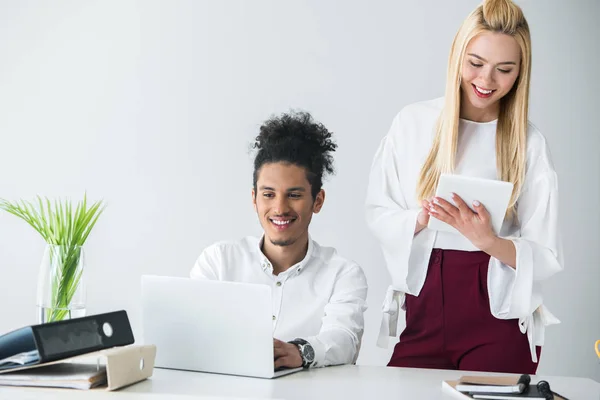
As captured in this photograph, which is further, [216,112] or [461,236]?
[216,112]

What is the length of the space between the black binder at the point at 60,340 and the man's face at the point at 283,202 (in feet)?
2.61

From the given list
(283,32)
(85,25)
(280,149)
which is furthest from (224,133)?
(280,149)

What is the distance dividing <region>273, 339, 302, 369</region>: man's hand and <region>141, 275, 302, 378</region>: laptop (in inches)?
1.1

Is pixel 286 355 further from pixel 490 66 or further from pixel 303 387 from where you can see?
pixel 490 66

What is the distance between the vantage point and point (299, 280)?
7.59 ft

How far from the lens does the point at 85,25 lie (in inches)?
142

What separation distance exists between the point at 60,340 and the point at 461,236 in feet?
3.89

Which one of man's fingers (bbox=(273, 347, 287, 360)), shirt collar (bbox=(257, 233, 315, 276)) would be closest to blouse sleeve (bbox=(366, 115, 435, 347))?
shirt collar (bbox=(257, 233, 315, 276))

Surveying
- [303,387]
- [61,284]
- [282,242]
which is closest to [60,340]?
[61,284]

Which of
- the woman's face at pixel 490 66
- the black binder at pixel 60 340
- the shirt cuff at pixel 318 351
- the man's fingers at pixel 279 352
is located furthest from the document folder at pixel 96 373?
the woman's face at pixel 490 66

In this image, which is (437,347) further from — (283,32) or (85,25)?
(85,25)

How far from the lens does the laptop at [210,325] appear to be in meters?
1.61

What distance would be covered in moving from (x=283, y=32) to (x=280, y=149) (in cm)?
127

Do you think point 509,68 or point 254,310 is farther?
point 509,68
